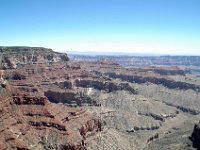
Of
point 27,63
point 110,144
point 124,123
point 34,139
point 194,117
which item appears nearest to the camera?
point 34,139

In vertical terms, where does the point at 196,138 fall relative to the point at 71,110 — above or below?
below

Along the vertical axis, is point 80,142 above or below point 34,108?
below

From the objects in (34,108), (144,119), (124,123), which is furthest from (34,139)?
(144,119)

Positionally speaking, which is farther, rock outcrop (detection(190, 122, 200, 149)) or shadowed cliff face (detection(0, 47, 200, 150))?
rock outcrop (detection(190, 122, 200, 149))

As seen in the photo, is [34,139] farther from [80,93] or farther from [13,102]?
[80,93]

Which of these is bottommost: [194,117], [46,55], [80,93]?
[194,117]

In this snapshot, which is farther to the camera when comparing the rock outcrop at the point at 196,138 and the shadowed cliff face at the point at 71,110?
the rock outcrop at the point at 196,138

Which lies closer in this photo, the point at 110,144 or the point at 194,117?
the point at 110,144

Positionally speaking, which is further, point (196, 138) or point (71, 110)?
point (71, 110)
